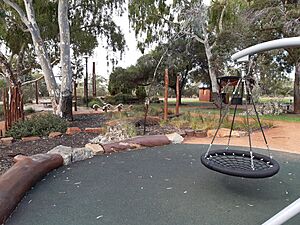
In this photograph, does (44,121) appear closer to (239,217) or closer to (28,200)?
(28,200)

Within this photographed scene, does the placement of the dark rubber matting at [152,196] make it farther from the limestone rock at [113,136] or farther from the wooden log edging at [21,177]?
the limestone rock at [113,136]

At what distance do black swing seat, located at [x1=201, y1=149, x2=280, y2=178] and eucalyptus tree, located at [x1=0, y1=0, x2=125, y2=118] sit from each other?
215 inches

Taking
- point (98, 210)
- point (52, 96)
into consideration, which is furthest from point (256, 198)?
point (52, 96)

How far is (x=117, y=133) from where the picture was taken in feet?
17.6

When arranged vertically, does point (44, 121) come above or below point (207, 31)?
below

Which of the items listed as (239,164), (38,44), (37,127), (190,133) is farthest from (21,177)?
(38,44)

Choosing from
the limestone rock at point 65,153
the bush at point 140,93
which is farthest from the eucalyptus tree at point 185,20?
the limestone rock at point 65,153

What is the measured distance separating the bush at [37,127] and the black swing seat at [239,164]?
3.66 m

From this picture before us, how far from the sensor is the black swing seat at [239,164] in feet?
7.51

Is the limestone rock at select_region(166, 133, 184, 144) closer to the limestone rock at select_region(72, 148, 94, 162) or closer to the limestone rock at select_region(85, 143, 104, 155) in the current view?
the limestone rock at select_region(85, 143, 104, 155)

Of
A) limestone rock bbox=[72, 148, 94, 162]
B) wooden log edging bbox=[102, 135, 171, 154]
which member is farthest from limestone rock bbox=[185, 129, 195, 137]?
limestone rock bbox=[72, 148, 94, 162]

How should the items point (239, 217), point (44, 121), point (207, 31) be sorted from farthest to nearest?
point (207, 31)
point (44, 121)
point (239, 217)

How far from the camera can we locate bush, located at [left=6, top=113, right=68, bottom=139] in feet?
17.3

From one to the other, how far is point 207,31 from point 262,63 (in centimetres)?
284
